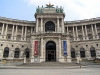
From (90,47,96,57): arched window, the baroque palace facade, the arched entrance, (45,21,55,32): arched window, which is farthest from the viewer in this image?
(45,21,55,32): arched window

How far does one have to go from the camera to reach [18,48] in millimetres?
57406

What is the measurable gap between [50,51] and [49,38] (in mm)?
5488

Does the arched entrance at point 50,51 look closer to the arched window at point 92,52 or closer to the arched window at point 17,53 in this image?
the arched window at point 17,53

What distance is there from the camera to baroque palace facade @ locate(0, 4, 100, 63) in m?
47.6

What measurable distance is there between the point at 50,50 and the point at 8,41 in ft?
70.5

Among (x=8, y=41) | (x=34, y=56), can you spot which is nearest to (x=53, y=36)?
(x=34, y=56)

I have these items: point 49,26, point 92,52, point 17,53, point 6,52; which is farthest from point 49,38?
point 6,52

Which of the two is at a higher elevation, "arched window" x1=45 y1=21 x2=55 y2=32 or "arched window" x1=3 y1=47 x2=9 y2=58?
"arched window" x1=45 y1=21 x2=55 y2=32

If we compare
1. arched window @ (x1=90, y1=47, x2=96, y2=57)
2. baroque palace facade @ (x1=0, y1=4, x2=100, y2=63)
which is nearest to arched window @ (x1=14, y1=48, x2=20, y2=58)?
baroque palace facade @ (x1=0, y1=4, x2=100, y2=63)

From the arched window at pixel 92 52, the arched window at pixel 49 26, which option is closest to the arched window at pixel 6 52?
the arched window at pixel 49 26

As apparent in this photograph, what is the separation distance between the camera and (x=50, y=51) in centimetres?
4909

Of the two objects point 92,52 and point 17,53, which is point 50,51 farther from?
point 92,52

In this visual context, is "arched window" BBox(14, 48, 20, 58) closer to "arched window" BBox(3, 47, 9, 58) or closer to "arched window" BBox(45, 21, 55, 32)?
"arched window" BBox(3, 47, 9, 58)

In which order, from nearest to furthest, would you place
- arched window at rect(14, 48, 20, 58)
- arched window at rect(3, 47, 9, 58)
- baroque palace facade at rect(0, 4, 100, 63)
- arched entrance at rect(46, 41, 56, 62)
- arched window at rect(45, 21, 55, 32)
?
baroque palace facade at rect(0, 4, 100, 63) < arched entrance at rect(46, 41, 56, 62) < arched window at rect(3, 47, 9, 58) < arched window at rect(14, 48, 20, 58) < arched window at rect(45, 21, 55, 32)
